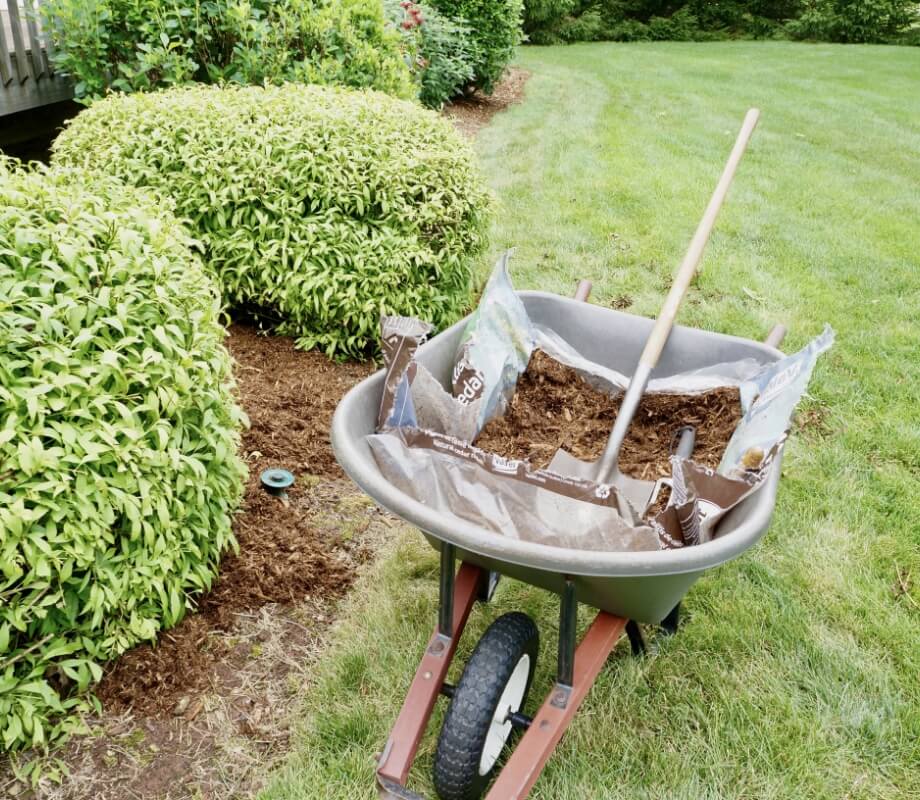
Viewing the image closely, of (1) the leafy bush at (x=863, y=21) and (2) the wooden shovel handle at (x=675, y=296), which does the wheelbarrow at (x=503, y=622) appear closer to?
(2) the wooden shovel handle at (x=675, y=296)

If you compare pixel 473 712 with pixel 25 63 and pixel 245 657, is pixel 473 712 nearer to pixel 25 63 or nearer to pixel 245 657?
pixel 245 657

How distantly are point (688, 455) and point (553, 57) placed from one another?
614 inches

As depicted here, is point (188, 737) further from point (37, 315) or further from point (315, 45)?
point (315, 45)

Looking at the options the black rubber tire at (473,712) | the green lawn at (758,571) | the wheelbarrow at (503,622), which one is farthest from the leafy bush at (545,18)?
the black rubber tire at (473,712)

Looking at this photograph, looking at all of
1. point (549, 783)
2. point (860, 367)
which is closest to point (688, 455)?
point (549, 783)

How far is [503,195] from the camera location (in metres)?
6.05

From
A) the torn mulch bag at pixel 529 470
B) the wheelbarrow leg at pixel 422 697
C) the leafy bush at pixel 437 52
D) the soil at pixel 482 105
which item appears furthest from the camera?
the soil at pixel 482 105

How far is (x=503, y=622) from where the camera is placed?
5.31 feet

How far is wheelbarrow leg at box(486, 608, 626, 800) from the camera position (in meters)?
1.46

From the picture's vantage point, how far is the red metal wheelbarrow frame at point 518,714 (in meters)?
1.47

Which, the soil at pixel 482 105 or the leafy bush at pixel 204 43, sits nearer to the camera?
the leafy bush at pixel 204 43

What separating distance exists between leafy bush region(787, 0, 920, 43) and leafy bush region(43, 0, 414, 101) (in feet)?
66.8

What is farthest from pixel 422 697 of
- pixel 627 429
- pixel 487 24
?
pixel 487 24

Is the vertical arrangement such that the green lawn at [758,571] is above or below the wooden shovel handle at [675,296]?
below
